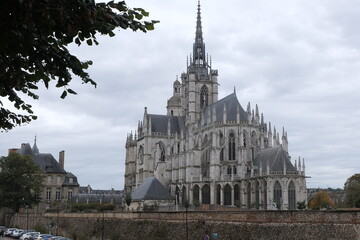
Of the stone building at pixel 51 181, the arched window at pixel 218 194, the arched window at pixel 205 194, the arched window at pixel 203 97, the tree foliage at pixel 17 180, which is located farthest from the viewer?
the arched window at pixel 203 97

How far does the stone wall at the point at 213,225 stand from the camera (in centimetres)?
2231

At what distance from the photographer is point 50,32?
259 inches

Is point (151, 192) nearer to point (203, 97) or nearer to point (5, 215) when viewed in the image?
point (5, 215)

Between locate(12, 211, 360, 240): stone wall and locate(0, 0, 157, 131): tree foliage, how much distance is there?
1820 cm

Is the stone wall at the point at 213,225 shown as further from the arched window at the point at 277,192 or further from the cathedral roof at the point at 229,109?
the cathedral roof at the point at 229,109

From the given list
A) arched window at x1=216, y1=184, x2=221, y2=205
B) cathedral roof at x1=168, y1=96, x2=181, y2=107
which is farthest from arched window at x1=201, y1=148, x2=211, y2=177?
cathedral roof at x1=168, y1=96, x2=181, y2=107

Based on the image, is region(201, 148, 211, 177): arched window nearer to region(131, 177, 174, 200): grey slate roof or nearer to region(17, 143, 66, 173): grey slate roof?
region(131, 177, 174, 200): grey slate roof

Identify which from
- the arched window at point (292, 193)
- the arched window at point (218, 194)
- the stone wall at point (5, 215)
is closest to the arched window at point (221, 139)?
the arched window at point (218, 194)

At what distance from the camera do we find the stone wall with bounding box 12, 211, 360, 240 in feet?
73.2

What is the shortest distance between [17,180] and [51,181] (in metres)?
16.5

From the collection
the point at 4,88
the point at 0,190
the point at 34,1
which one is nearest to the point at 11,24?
the point at 34,1

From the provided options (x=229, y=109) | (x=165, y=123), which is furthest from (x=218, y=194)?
(x=165, y=123)

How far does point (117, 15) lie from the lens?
6637mm

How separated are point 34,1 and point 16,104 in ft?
9.99
